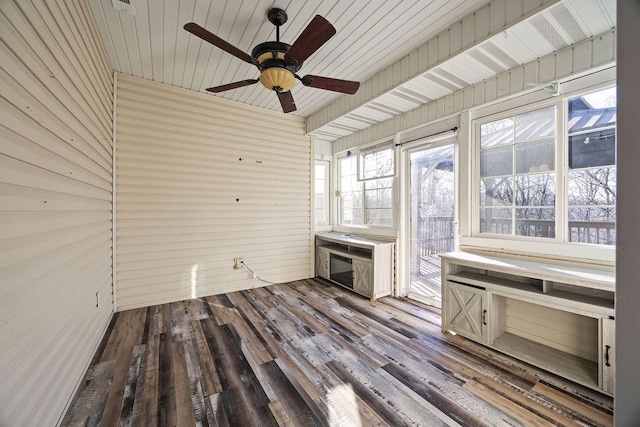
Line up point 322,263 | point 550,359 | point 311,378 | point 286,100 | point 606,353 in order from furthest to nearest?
point 322,263, point 286,100, point 550,359, point 311,378, point 606,353

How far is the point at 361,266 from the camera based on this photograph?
3803 millimetres

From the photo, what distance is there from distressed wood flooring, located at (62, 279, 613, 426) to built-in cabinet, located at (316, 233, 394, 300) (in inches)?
25.7

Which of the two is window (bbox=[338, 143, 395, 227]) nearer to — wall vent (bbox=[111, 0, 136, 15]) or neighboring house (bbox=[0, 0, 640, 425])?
neighboring house (bbox=[0, 0, 640, 425])

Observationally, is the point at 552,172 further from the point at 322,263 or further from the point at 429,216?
the point at 322,263

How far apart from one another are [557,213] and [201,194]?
419 cm

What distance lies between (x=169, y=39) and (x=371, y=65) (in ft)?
7.03

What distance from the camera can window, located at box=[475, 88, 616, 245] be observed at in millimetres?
2107

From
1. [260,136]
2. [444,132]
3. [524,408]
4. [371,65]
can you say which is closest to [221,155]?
[260,136]

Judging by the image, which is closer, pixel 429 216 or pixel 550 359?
pixel 550 359

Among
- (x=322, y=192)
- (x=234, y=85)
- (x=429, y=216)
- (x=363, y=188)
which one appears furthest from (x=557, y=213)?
(x=322, y=192)

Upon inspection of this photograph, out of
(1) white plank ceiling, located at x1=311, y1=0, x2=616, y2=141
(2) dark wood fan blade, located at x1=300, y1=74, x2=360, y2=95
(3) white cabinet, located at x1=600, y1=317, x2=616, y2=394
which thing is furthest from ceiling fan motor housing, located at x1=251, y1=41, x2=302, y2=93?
(3) white cabinet, located at x1=600, y1=317, x2=616, y2=394

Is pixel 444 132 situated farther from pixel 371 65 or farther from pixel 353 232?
pixel 353 232

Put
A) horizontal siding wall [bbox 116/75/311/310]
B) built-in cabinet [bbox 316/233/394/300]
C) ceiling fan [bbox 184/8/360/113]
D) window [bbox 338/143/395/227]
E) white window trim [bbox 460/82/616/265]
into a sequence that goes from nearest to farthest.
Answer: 1. ceiling fan [bbox 184/8/360/113]
2. white window trim [bbox 460/82/616/265]
3. horizontal siding wall [bbox 116/75/311/310]
4. built-in cabinet [bbox 316/233/394/300]
5. window [bbox 338/143/395/227]

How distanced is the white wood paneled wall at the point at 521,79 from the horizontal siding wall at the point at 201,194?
6.83 ft
